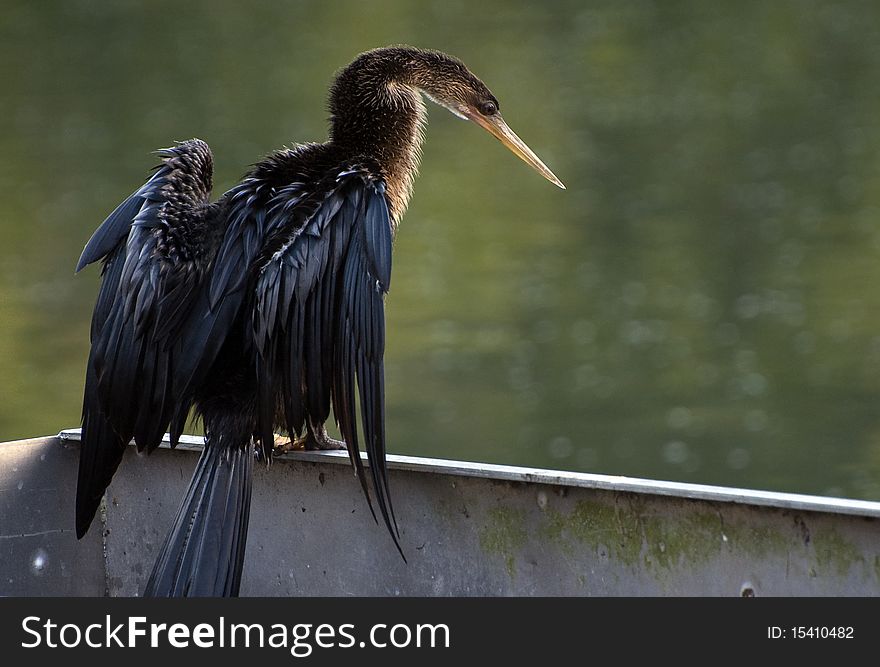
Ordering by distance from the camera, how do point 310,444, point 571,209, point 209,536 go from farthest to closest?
1. point 571,209
2. point 310,444
3. point 209,536

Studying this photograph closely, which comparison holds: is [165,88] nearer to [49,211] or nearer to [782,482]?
[49,211]

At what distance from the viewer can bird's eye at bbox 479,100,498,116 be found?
429 cm

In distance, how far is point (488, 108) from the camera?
14.1 ft

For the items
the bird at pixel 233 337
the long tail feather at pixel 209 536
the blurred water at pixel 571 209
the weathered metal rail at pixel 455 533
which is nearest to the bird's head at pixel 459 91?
the bird at pixel 233 337

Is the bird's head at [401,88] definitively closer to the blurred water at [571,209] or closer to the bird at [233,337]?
the bird at [233,337]

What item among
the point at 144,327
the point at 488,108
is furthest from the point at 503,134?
the point at 144,327

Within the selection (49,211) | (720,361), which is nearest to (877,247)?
(720,361)

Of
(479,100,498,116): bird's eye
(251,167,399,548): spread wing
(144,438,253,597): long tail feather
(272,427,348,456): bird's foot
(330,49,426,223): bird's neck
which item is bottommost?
(144,438,253,597): long tail feather

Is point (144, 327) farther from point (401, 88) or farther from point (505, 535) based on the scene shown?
point (401, 88)

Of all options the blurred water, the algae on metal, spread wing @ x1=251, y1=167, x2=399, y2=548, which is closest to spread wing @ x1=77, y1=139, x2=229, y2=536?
spread wing @ x1=251, y1=167, x2=399, y2=548

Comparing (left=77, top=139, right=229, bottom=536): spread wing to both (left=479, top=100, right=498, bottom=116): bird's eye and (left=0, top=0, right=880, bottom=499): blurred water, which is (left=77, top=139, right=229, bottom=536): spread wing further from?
(left=0, top=0, right=880, bottom=499): blurred water

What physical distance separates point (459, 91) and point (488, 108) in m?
0.13

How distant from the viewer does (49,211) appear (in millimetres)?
10633
